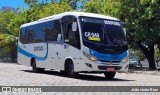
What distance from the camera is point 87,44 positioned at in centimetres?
1672

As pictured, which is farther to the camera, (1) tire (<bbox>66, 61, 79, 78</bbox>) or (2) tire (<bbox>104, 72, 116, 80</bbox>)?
(2) tire (<bbox>104, 72, 116, 80</bbox>)

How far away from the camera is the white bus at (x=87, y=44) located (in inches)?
661

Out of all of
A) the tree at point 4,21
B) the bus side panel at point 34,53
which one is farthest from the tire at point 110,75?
the tree at point 4,21

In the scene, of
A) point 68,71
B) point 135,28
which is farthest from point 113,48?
point 135,28

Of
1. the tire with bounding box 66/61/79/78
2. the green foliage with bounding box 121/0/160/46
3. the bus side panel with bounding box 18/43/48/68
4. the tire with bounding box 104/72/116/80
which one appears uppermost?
the green foliage with bounding box 121/0/160/46

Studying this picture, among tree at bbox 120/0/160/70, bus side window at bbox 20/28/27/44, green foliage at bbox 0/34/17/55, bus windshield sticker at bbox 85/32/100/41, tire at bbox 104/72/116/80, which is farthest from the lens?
green foliage at bbox 0/34/17/55

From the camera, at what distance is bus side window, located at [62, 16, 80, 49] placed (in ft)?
55.9

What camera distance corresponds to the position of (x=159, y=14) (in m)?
28.8

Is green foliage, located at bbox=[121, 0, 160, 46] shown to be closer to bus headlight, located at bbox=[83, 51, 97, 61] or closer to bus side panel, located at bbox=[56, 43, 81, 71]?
bus side panel, located at bbox=[56, 43, 81, 71]

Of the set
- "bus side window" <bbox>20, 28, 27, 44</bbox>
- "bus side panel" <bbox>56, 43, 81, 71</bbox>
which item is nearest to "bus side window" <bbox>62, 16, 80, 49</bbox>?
"bus side panel" <bbox>56, 43, 81, 71</bbox>

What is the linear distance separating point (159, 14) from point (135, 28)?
229 centimetres

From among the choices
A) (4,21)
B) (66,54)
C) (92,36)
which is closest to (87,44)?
(92,36)

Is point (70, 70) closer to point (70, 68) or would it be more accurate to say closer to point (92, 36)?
point (70, 68)

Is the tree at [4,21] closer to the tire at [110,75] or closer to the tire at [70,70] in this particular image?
the tire at [110,75]
